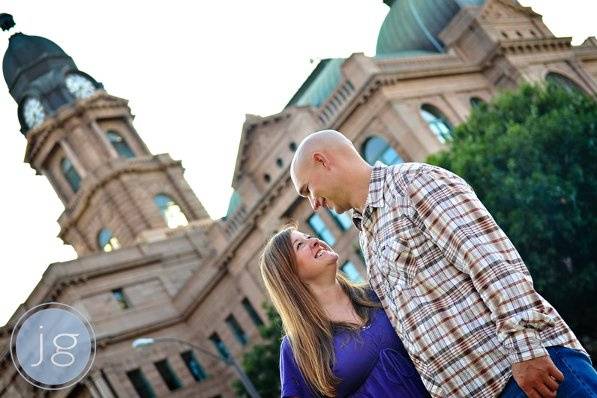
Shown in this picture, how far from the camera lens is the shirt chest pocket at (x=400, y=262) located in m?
5.46

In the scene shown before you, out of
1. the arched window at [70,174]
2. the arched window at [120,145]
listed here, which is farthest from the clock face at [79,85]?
the arched window at [70,174]

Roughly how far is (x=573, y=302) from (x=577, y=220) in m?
2.66

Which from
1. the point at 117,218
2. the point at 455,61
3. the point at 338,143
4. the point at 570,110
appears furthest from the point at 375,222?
the point at 117,218

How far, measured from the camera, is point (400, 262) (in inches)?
216

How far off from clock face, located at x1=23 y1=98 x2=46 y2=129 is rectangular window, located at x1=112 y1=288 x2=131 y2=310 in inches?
546

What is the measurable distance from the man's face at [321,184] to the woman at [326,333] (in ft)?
1.31

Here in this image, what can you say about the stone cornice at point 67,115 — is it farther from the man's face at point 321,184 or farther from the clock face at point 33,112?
the man's face at point 321,184

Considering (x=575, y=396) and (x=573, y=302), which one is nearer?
(x=575, y=396)

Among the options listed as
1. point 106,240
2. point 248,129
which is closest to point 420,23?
point 248,129

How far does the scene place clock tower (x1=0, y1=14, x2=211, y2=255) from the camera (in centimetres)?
5638

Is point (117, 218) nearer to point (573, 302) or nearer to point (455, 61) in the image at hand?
point (455, 61)

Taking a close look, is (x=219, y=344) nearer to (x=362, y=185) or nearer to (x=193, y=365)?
(x=193, y=365)

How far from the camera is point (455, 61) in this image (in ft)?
148

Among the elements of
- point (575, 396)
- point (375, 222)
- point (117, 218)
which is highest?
point (117, 218)
